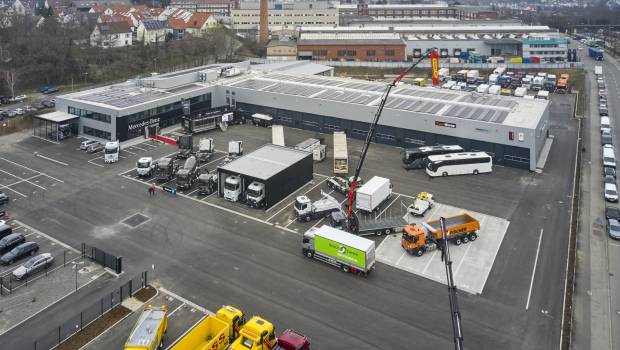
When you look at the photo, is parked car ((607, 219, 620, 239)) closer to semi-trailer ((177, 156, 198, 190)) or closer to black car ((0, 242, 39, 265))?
semi-trailer ((177, 156, 198, 190))

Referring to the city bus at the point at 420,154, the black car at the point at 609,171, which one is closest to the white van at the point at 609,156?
the black car at the point at 609,171

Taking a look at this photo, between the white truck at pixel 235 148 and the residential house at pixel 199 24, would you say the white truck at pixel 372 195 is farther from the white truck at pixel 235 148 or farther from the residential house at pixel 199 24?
the residential house at pixel 199 24

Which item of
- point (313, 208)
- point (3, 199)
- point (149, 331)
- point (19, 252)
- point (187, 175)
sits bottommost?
point (149, 331)

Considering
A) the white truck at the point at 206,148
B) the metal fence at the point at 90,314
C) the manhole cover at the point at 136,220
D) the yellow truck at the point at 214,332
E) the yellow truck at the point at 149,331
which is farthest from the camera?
the white truck at the point at 206,148

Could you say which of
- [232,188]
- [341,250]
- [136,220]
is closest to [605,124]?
[341,250]

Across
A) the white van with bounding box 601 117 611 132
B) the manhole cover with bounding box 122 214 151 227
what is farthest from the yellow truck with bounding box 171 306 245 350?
the white van with bounding box 601 117 611 132

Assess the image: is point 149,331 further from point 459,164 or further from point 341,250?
point 459,164
